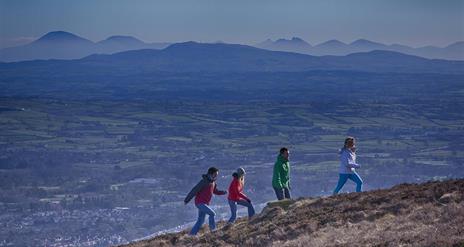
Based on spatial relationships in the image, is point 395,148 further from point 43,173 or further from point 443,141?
point 43,173

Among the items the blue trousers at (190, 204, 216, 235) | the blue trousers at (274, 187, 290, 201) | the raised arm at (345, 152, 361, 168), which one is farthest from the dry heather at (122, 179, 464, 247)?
the raised arm at (345, 152, 361, 168)

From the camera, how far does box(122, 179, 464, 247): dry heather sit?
1705 centimetres

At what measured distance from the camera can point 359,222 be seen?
64.2 feet

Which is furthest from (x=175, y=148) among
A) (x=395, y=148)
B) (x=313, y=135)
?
(x=395, y=148)

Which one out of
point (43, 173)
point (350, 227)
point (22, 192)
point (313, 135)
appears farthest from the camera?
point (313, 135)

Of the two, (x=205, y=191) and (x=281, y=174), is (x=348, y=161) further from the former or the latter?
(x=205, y=191)

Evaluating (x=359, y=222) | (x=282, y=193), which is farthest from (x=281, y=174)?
(x=359, y=222)

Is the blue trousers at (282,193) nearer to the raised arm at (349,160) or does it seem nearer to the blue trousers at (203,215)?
the raised arm at (349,160)

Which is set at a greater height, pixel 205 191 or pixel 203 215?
pixel 205 191

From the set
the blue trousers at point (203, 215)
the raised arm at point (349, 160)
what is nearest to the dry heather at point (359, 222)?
the blue trousers at point (203, 215)

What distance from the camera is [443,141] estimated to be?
12400 centimetres

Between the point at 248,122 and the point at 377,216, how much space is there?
5432 inches

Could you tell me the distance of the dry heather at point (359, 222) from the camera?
671 inches

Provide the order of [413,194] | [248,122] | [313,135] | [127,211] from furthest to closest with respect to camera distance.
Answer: [248,122], [313,135], [127,211], [413,194]
